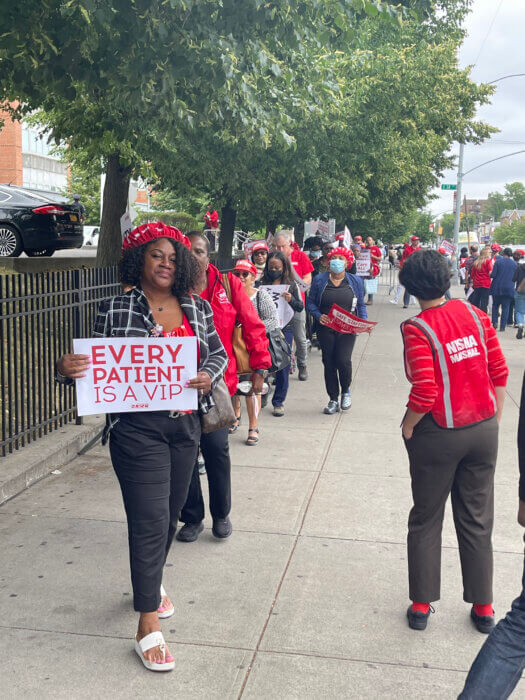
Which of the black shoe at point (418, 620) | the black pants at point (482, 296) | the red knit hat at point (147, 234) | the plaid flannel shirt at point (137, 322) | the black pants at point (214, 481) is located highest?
the red knit hat at point (147, 234)

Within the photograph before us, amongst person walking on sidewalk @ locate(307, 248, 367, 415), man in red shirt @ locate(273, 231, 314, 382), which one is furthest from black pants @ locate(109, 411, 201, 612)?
man in red shirt @ locate(273, 231, 314, 382)

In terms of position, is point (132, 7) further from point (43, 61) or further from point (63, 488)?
point (63, 488)

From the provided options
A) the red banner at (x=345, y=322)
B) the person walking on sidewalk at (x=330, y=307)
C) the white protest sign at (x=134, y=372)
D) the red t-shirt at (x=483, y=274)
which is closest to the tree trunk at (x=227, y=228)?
the red t-shirt at (x=483, y=274)

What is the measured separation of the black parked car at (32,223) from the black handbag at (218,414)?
12.1m

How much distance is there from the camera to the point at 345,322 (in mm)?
8672

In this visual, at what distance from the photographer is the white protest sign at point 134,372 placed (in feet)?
11.8

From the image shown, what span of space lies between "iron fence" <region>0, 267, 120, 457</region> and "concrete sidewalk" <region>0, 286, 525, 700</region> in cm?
62

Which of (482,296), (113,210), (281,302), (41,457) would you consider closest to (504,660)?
(41,457)

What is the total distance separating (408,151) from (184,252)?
18041 millimetres

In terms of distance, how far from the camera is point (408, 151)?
20766 mm

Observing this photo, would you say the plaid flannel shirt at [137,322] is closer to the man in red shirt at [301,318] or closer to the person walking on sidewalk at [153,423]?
the person walking on sidewalk at [153,423]

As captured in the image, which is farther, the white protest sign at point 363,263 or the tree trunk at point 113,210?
the white protest sign at point 363,263

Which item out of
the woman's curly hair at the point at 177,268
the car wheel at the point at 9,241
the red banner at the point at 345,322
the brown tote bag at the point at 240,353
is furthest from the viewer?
the car wheel at the point at 9,241

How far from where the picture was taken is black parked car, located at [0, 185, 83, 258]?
49.9ft
